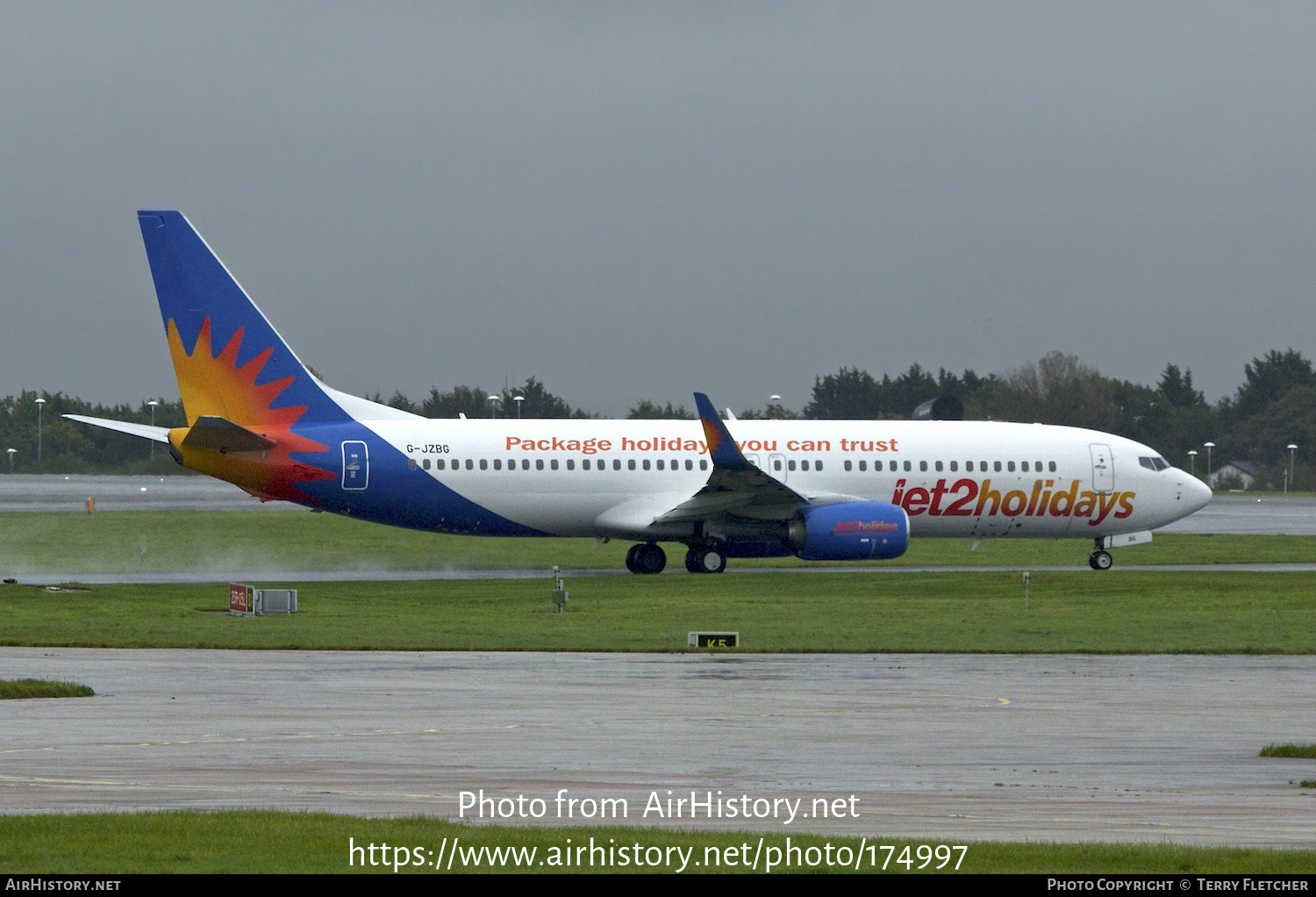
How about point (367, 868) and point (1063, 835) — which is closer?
point (367, 868)

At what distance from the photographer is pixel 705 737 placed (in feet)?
51.9

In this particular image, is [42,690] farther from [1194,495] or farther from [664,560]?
[1194,495]

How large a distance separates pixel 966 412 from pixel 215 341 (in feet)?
223

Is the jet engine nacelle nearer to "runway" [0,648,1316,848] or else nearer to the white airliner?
the white airliner

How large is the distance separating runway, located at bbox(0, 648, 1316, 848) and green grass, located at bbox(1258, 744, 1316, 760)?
0.90 feet

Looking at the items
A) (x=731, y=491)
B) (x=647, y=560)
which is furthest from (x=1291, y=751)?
(x=647, y=560)

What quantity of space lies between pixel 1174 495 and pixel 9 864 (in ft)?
128

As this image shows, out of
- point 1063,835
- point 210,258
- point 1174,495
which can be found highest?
point 210,258

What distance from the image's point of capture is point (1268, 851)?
409 inches

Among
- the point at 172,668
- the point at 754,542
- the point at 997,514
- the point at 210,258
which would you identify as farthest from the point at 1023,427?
the point at 172,668

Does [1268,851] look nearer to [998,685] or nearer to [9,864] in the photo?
[9,864]

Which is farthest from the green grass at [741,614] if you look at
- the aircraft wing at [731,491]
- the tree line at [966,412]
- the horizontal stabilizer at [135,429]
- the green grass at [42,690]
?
the tree line at [966,412]

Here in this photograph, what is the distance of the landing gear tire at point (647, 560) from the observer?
41406 millimetres

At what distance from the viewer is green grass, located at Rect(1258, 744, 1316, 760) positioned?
14891 millimetres
